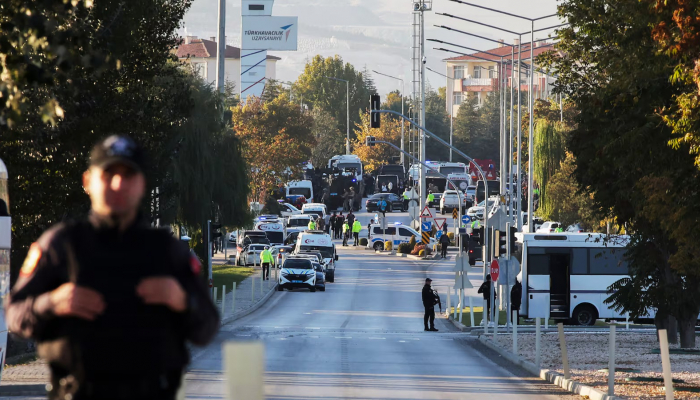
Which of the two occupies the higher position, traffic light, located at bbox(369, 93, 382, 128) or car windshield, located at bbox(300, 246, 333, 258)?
traffic light, located at bbox(369, 93, 382, 128)

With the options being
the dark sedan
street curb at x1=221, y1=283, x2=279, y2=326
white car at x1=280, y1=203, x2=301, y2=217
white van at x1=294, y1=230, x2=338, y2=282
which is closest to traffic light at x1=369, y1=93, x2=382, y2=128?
street curb at x1=221, y1=283, x2=279, y2=326

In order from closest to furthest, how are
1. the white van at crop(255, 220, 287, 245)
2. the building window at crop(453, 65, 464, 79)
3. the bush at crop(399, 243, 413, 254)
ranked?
the white van at crop(255, 220, 287, 245) → the bush at crop(399, 243, 413, 254) → the building window at crop(453, 65, 464, 79)

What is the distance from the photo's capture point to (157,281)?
4.23 m

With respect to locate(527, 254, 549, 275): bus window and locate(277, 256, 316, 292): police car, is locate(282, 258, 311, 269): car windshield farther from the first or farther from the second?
locate(527, 254, 549, 275): bus window

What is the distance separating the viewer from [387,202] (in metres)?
96.6

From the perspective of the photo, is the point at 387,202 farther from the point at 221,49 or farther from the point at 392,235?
the point at 221,49

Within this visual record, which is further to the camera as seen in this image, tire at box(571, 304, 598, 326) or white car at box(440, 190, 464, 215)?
white car at box(440, 190, 464, 215)

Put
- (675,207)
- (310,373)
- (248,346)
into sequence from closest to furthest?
1. (248,346)
2. (675,207)
3. (310,373)

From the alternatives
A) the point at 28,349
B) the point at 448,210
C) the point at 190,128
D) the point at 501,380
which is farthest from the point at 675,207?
the point at 448,210

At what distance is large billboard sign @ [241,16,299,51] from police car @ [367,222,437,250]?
82.7m

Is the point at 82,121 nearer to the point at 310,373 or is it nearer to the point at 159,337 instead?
the point at 310,373

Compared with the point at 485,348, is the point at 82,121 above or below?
above

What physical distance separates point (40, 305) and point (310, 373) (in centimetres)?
1529

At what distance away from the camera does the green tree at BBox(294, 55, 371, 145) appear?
172 metres
